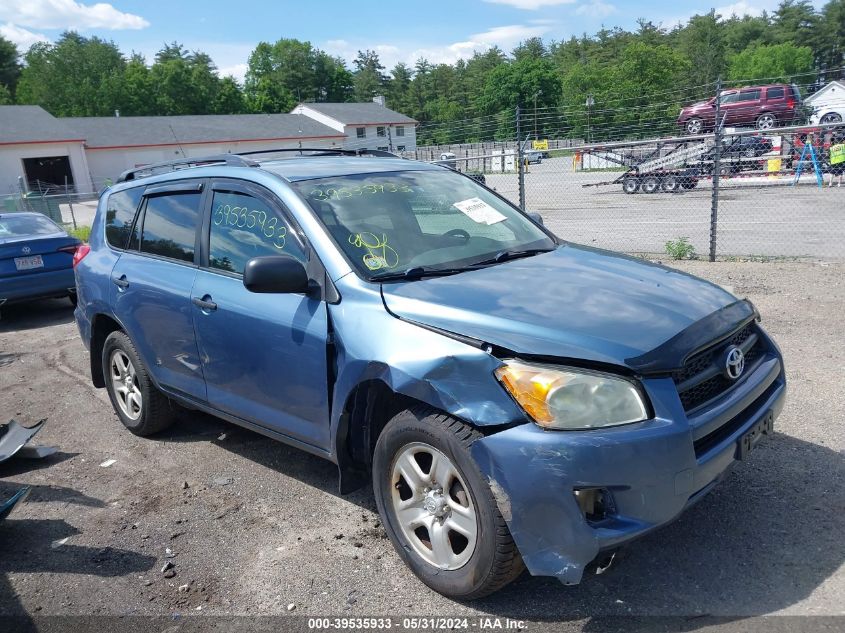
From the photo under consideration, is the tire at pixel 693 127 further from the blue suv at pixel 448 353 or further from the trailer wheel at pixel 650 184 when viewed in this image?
the blue suv at pixel 448 353

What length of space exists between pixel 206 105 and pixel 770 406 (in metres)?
86.2

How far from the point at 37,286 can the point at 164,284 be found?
19.8 feet

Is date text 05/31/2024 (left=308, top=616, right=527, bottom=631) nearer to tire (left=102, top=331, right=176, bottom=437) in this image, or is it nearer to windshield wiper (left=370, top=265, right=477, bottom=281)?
windshield wiper (left=370, top=265, right=477, bottom=281)

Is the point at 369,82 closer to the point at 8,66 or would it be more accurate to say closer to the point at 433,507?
the point at 8,66

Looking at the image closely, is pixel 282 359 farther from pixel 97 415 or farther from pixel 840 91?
pixel 840 91

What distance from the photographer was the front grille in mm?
2744

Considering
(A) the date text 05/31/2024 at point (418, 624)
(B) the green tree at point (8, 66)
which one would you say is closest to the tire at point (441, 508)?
(A) the date text 05/31/2024 at point (418, 624)

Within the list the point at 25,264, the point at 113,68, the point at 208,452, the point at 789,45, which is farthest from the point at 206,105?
the point at 208,452

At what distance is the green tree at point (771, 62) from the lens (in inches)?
3002

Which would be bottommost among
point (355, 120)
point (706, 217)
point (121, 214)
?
point (706, 217)

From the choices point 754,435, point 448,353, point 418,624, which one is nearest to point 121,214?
point 448,353

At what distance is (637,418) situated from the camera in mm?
2578

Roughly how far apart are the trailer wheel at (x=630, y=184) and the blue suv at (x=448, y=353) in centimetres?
2049

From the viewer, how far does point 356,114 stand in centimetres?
7019
